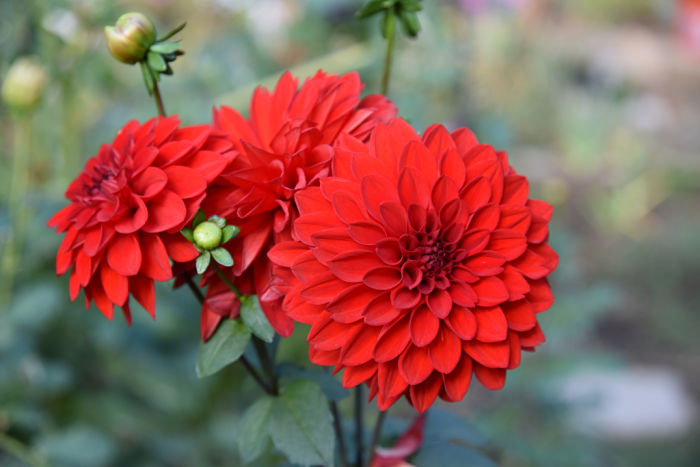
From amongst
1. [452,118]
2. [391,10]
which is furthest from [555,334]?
[391,10]

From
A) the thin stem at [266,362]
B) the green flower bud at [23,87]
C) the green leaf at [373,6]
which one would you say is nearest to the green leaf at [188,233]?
the thin stem at [266,362]

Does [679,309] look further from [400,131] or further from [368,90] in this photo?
[400,131]

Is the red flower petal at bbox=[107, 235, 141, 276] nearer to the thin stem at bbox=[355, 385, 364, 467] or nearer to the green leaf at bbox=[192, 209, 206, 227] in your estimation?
the green leaf at bbox=[192, 209, 206, 227]

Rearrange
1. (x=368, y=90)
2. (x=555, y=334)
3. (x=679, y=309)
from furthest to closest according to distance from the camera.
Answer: (x=679, y=309) → (x=368, y=90) → (x=555, y=334)

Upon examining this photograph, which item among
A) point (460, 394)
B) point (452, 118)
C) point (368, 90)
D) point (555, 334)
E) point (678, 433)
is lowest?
point (678, 433)

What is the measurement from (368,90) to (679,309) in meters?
1.30

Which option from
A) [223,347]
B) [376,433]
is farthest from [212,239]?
[376,433]

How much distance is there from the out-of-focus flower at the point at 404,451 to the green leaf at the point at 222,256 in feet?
0.74

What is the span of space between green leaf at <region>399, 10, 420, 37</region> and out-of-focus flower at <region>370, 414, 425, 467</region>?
313 mm

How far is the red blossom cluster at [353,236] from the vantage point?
37 cm

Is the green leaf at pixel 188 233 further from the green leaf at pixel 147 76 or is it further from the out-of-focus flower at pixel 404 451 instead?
the out-of-focus flower at pixel 404 451

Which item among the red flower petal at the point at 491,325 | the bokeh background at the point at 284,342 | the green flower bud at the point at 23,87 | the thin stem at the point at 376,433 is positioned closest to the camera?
the red flower petal at the point at 491,325

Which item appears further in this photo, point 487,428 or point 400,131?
point 487,428

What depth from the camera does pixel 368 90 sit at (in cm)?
136
